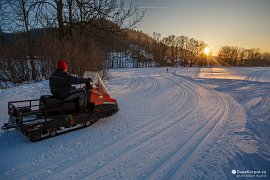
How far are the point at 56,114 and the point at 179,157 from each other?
2.86m

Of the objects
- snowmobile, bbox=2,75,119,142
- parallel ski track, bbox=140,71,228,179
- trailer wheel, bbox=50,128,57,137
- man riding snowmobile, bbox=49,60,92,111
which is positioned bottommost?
parallel ski track, bbox=140,71,228,179

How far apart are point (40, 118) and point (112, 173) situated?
2.24 metres

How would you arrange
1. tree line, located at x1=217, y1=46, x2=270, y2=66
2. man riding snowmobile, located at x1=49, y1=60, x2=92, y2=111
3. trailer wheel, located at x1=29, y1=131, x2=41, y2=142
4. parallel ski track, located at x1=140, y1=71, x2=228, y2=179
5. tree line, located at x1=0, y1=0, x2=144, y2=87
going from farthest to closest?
tree line, located at x1=217, y1=46, x2=270, y2=66, tree line, located at x1=0, y1=0, x2=144, y2=87, man riding snowmobile, located at x1=49, y1=60, x2=92, y2=111, trailer wheel, located at x1=29, y1=131, x2=41, y2=142, parallel ski track, located at x1=140, y1=71, x2=228, y2=179

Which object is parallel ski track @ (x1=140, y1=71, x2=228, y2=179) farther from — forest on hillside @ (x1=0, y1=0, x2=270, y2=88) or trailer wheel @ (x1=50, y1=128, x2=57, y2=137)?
forest on hillside @ (x1=0, y1=0, x2=270, y2=88)

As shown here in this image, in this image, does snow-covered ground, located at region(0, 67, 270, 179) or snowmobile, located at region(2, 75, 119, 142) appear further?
snowmobile, located at region(2, 75, 119, 142)

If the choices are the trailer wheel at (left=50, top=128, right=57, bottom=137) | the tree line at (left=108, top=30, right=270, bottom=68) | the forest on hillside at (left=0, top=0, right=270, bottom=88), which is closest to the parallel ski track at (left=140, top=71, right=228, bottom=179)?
the trailer wheel at (left=50, top=128, right=57, bottom=137)

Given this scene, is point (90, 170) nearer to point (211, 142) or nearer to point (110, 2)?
point (211, 142)

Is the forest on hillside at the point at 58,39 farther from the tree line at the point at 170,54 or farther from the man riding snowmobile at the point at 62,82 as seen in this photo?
the tree line at the point at 170,54

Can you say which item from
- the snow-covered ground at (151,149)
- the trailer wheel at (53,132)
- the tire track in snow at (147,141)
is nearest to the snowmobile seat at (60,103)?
the trailer wheel at (53,132)

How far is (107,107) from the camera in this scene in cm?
518

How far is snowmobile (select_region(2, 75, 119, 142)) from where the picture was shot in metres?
3.95

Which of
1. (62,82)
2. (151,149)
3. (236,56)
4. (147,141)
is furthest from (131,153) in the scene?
(236,56)

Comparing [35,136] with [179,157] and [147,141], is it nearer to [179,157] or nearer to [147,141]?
[147,141]

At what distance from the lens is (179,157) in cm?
339
